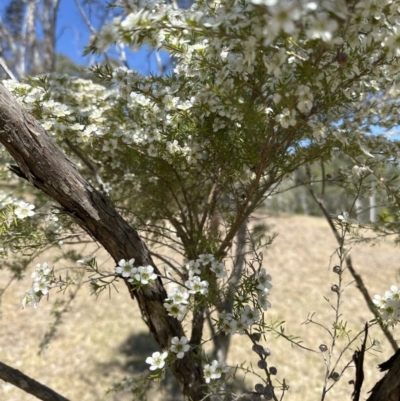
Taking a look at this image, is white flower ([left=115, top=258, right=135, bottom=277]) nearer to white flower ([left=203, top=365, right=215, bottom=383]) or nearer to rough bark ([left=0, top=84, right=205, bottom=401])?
rough bark ([left=0, top=84, right=205, bottom=401])

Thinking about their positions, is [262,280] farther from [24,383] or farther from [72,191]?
[24,383]

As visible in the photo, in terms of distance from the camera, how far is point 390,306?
55.2 inches

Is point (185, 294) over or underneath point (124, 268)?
underneath

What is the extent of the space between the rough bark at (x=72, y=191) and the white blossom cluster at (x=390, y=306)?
0.79 metres

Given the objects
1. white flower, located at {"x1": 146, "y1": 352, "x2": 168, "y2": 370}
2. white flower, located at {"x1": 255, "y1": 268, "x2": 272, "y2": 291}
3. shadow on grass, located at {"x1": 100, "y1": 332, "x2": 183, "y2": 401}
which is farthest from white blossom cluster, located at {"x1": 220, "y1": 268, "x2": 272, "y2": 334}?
shadow on grass, located at {"x1": 100, "y1": 332, "x2": 183, "y2": 401}

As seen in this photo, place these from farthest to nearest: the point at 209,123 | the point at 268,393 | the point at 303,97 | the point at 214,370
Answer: the point at 209,123 → the point at 214,370 → the point at 268,393 → the point at 303,97

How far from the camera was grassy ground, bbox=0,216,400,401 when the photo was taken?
4875mm

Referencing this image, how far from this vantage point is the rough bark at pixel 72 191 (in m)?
1.34

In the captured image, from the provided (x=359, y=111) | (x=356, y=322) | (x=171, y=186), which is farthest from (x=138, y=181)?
(x=356, y=322)

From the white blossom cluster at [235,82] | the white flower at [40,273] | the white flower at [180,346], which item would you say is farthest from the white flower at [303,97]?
the white flower at [40,273]

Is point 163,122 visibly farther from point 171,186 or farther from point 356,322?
point 356,322

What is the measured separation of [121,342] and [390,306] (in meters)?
5.21

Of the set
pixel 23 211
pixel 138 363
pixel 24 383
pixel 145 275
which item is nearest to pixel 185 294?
pixel 145 275

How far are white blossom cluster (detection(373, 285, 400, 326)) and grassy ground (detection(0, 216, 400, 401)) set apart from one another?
2215mm
